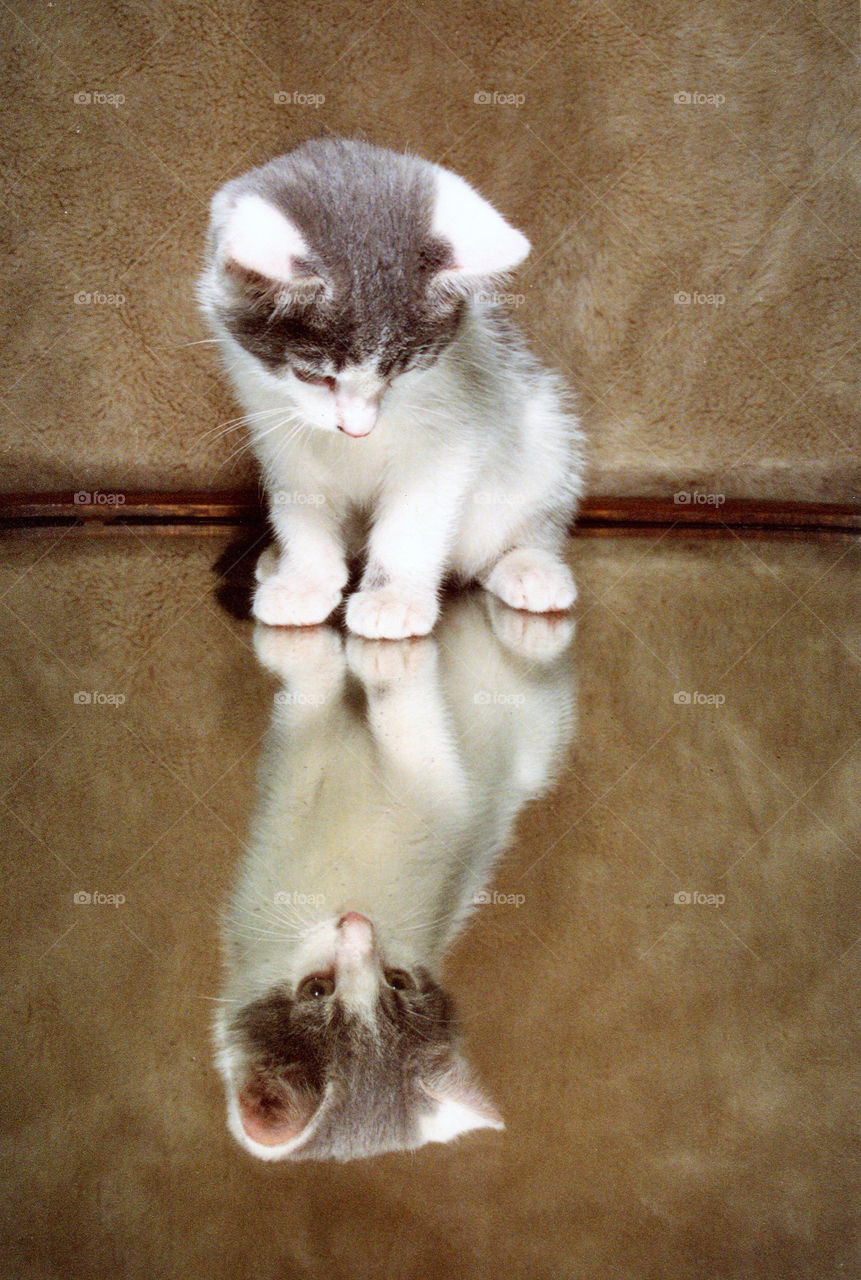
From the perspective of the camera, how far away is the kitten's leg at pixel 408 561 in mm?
1281

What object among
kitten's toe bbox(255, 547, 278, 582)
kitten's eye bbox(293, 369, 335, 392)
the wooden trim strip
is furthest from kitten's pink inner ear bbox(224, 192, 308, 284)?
the wooden trim strip

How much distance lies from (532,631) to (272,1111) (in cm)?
75

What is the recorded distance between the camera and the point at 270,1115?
72 centimetres

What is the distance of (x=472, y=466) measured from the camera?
4.29 ft

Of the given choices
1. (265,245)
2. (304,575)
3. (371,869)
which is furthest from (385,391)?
(371,869)

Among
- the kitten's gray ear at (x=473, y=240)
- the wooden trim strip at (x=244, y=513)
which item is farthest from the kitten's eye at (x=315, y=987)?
the wooden trim strip at (x=244, y=513)

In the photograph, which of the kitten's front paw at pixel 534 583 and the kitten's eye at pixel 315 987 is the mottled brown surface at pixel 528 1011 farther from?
the kitten's front paw at pixel 534 583

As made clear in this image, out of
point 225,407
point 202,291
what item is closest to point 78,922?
point 202,291

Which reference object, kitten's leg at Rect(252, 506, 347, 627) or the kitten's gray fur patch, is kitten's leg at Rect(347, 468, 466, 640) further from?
the kitten's gray fur patch

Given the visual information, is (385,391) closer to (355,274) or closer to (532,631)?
(355,274)

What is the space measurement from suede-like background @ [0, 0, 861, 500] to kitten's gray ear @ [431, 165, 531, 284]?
0.60 meters

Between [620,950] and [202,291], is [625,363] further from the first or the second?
[620,950]

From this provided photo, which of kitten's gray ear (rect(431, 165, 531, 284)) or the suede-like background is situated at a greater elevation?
kitten's gray ear (rect(431, 165, 531, 284))

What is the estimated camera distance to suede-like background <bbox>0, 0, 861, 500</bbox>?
1635 mm
